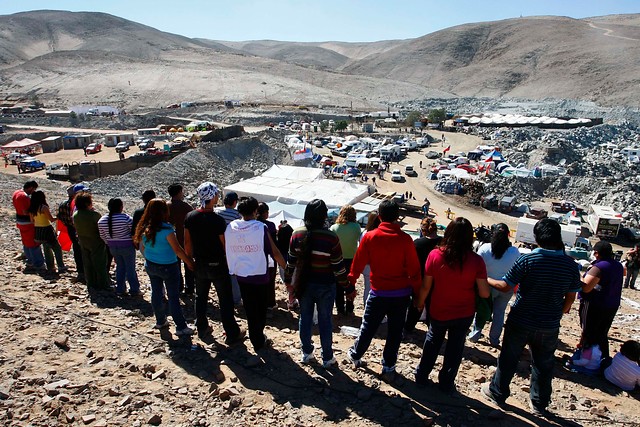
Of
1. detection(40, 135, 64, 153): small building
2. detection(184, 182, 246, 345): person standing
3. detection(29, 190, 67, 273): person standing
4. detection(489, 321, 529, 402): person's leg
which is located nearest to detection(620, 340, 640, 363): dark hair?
detection(489, 321, 529, 402): person's leg

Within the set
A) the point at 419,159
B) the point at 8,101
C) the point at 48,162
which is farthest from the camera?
the point at 8,101

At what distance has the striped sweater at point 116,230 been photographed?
546 centimetres

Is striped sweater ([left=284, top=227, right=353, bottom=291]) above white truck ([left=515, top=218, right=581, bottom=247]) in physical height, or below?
above

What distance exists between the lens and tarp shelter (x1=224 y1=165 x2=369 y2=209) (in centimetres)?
2144

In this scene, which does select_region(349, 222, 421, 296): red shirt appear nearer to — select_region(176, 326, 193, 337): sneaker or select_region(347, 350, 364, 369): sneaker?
select_region(347, 350, 364, 369): sneaker

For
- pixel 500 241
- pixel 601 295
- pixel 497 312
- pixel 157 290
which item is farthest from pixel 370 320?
pixel 601 295

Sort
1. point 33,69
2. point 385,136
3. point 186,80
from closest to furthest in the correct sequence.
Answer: point 385,136 < point 186,80 < point 33,69

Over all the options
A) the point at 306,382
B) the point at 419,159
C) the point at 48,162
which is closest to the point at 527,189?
the point at 419,159

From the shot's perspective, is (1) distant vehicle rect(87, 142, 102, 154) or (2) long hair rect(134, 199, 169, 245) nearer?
(2) long hair rect(134, 199, 169, 245)

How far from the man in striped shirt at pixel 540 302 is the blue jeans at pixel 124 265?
445 centimetres

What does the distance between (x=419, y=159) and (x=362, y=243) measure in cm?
4262

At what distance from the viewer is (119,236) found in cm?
552

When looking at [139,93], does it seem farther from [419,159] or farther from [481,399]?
[481,399]

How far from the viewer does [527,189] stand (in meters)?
31.0
